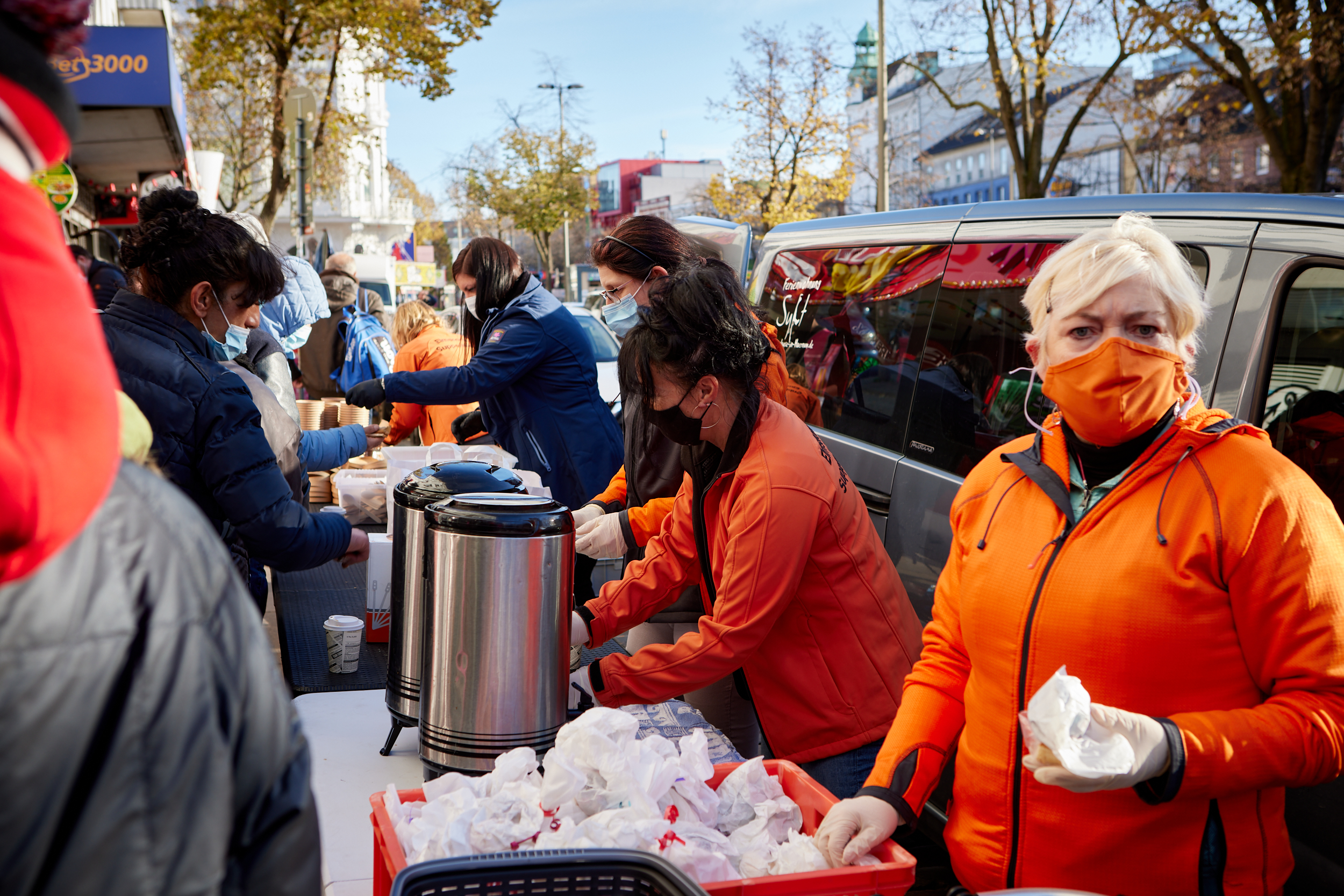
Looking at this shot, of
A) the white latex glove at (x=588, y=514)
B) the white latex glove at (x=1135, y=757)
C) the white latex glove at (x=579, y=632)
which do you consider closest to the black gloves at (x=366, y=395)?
the white latex glove at (x=588, y=514)

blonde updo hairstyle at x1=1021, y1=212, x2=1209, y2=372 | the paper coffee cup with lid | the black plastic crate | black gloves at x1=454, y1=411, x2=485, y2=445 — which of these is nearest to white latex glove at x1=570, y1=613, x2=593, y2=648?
the paper coffee cup with lid

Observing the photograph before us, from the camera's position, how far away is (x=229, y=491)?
2604 mm

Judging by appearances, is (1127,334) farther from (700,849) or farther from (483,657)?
(483,657)

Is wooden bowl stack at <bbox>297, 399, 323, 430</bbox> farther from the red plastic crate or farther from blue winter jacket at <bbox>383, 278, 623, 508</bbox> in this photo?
the red plastic crate

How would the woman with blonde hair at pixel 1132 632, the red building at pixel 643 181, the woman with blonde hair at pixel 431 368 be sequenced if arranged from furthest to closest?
1. the red building at pixel 643 181
2. the woman with blonde hair at pixel 431 368
3. the woman with blonde hair at pixel 1132 632

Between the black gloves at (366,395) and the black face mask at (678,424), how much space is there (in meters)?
2.41

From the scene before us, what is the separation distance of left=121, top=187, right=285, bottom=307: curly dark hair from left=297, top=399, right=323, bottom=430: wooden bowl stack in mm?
4261

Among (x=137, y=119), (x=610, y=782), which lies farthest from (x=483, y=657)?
(x=137, y=119)

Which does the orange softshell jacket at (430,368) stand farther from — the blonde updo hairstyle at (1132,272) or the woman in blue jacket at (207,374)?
the blonde updo hairstyle at (1132,272)

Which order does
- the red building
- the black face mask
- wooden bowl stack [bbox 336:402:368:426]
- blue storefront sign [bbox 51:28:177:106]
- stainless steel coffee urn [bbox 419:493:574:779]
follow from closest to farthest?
stainless steel coffee urn [bbox 419:493:574:779] → the black face mask → wooden bowl stack [bbox 336:402:368:426] → blue storefront sign [bbox 51:28:177:106] → the red building

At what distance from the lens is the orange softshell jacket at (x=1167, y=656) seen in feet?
5.33

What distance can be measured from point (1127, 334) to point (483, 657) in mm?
1448

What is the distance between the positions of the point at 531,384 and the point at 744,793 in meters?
3.07

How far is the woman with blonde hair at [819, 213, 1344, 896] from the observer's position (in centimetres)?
162
